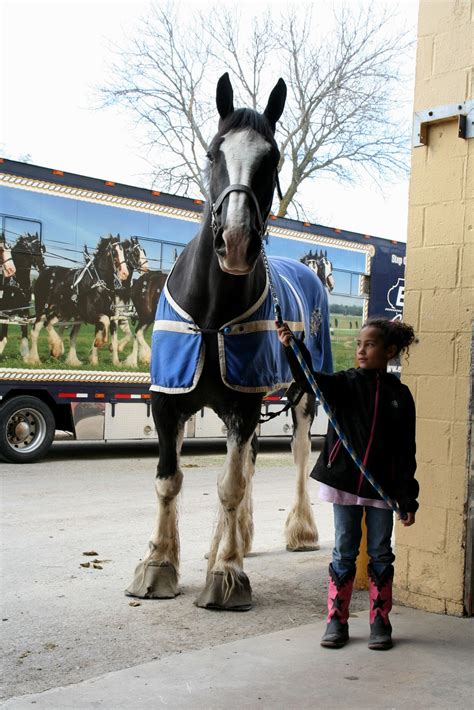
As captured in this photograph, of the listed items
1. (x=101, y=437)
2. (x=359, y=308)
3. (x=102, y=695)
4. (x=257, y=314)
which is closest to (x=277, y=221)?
(x=359, y=308)

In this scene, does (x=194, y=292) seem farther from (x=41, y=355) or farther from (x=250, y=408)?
(x=41, y=355)

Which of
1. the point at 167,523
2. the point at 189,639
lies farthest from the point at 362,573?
the point at 189,639

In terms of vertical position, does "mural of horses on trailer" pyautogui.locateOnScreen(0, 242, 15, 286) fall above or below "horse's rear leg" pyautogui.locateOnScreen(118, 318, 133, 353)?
above

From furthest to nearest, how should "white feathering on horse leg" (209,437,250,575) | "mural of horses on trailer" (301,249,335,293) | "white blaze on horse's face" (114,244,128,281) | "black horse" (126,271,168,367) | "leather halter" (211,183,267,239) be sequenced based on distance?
1. "mural of horses on trailer" (301,249,335,293)
2. "black horse" (126,271,168,367)
3. "white blaze on horse's face" (114,244,128,281)
4. "white feathering on horse leg" (209,437,250,575)
5. "leather halter" (211,183,267,239)

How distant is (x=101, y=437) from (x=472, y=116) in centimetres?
951

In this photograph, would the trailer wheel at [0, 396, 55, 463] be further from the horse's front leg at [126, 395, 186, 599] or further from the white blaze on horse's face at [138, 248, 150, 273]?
the horse's front leg at [126, 395, 186, 599]

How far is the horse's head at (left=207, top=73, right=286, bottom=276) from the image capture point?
13.1ft

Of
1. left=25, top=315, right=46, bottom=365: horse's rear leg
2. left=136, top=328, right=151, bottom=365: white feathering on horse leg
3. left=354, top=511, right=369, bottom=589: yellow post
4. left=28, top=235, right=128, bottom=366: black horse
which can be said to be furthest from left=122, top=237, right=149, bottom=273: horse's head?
left=354, top=511, right=369, bottom=589: yellow post

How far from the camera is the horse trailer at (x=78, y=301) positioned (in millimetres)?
11711

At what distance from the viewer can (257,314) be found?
16.1ft

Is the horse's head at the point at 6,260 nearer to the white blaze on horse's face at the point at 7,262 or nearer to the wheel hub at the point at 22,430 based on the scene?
the white blaze on horse's face at the point at 7,262

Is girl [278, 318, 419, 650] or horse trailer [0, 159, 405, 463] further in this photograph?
horse trailer [0, 159, 405, 463]

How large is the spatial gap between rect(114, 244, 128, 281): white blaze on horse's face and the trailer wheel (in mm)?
2364

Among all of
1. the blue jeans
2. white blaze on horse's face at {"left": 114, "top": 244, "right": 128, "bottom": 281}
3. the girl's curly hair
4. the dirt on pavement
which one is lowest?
the dirt on pavement
